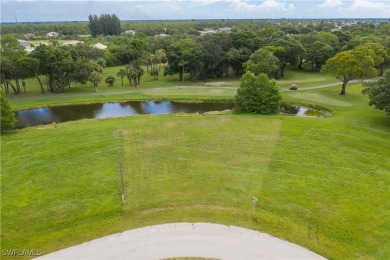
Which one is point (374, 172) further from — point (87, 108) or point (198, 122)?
point (87, 108)

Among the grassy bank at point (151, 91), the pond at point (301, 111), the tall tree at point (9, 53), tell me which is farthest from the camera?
the grassy bank at point (151, 91)

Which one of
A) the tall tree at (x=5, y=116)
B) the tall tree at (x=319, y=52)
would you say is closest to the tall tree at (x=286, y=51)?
the tall tree at (x=319, y=52)

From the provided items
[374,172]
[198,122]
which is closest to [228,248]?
[374,172]

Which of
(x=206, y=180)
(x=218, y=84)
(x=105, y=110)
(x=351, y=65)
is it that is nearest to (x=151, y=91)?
(x=105, y=110)

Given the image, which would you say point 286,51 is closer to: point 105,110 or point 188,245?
point 105,110

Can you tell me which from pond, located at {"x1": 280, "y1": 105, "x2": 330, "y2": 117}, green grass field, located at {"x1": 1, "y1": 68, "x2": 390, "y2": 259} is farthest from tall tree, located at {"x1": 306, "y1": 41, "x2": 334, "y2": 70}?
green grass field, located at {"x1": 1, "y1": 68, "x2": 390, "y2": 259}

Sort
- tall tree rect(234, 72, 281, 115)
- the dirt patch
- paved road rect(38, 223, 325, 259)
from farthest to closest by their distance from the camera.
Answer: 1. the dirt patch
2. tall tree rect(234, 72, 281, 115)
3. paved road rect(38, 223, 325, 259)

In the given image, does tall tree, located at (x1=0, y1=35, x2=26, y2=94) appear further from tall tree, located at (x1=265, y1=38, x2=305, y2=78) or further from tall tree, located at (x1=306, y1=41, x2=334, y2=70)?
tall tree, located at (x1=306, y1=41, x2=334, y2=70)

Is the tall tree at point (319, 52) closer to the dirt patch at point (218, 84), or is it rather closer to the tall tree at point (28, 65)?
the dirt patch at point (218, 84)
